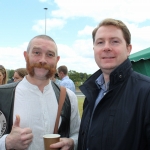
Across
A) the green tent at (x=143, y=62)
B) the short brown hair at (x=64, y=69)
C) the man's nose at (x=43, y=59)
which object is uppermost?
the short brown hair at (x=64, y=69)

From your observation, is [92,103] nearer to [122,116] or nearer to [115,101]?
[115,101]

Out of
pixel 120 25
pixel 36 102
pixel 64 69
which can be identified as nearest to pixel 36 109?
pixel 36 102

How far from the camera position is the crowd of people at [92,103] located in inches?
62.6

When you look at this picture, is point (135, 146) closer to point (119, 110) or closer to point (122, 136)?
point (122, 136)

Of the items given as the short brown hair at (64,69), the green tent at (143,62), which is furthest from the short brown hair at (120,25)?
the short brown hair at (64,69)

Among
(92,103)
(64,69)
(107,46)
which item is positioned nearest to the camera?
(107,46)

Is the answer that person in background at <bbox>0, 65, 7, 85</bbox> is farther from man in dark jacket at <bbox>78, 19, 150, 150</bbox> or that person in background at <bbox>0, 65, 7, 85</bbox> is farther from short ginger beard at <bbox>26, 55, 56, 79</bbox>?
man in dark jacket at <bbox>78, 19, 150, 150</bbox>

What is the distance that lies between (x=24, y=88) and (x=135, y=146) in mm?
1180

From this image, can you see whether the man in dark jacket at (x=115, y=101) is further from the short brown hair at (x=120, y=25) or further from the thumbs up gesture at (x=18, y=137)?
the thumbs up gesture at (x=18, y=137)

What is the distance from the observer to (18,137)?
178 cm

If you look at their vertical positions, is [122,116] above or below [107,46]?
below

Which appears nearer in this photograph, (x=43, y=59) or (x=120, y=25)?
(x=120, y=25)

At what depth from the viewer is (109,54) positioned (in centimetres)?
184

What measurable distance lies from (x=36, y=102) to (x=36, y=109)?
0.07 meters
